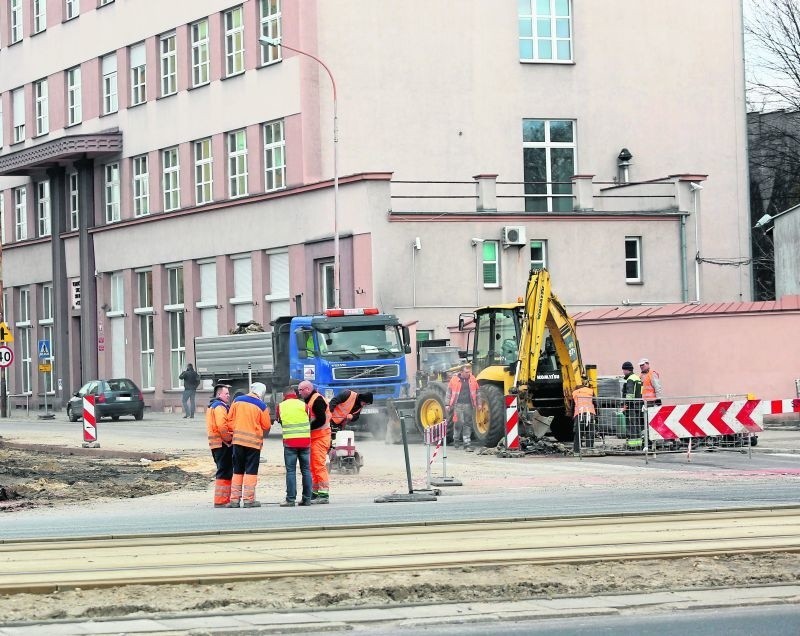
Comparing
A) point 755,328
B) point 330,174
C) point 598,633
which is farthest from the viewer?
point 330,174

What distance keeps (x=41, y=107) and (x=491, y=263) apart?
24695 millimetres

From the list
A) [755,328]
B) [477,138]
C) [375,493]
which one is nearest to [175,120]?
[477,138]

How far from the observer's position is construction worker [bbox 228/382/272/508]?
66.5ft

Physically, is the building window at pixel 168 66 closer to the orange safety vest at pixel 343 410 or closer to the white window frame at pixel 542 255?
the white window frame at pixel 542 255

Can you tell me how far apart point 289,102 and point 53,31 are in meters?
16.7

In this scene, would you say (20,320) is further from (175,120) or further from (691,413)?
(691,413)

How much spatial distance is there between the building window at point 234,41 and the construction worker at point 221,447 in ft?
104

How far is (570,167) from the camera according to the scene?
164ft

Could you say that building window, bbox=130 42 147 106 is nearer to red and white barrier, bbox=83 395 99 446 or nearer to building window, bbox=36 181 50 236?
building window, bbox=36 181 50 236

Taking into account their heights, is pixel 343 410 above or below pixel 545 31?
below

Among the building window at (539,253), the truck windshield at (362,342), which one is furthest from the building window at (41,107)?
the truck windshield at (362,342)

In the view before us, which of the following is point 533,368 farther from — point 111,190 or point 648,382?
point 111,190

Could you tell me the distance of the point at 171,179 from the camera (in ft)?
180

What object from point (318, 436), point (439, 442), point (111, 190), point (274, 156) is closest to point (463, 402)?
point (439, 442)
